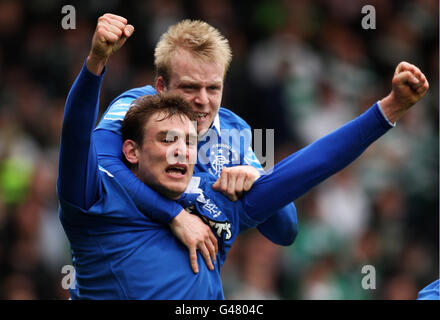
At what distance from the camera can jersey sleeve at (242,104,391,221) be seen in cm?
300

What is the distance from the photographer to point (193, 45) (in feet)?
12.4

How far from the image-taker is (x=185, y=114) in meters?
3.26

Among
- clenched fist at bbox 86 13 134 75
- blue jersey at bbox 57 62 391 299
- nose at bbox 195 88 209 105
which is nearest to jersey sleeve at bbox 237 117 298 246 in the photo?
nose at bbox 195 88 209 105

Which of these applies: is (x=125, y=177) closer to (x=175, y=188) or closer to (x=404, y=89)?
(x=175, y=188)

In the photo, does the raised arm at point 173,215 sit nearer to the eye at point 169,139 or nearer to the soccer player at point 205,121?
the soccer player at point 205,121

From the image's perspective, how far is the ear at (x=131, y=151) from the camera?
10.9ft

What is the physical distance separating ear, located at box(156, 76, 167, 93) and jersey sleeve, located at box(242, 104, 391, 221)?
0.88 meters

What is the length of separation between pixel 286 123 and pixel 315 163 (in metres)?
4.14

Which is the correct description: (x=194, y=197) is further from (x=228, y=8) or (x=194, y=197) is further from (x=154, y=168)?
(x=228, y=8)

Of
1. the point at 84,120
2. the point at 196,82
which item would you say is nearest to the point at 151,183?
the point at 84,120

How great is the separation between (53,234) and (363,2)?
15.0 ft

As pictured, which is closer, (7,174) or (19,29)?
(7,174)

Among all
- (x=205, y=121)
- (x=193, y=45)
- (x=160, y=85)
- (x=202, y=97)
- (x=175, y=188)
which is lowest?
(x=175, y=188)

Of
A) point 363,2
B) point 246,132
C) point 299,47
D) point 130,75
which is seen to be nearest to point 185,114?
point 246,132
